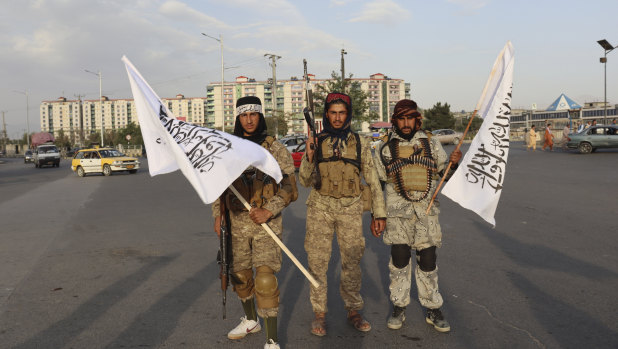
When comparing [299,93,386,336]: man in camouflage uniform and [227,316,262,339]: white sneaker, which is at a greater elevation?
[299,93,386,336]: man in camouflage uniform

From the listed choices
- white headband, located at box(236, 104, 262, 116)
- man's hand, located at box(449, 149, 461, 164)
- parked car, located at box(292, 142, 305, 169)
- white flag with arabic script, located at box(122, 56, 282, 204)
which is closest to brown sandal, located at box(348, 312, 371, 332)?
white flag with arabic script, located at box(122, 56, 282, 204)

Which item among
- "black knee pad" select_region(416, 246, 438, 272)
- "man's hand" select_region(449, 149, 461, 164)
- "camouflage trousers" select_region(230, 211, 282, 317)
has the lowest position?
"black knee pad" select_region(416, 246, 438, 272)

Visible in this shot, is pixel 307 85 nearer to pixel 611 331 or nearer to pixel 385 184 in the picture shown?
pixel 385 184

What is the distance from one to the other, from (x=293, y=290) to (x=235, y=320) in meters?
0.96

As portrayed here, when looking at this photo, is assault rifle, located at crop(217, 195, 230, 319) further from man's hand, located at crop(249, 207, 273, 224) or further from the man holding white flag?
man's hand, located at crop(249, 207, 273, 224)

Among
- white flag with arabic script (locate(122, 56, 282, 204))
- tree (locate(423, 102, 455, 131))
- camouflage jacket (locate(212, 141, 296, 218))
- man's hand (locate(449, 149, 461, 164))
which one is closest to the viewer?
white flag with arabic script (locate(122, 56, 282, 204))

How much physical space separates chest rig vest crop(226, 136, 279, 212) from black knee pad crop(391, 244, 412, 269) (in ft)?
3.68

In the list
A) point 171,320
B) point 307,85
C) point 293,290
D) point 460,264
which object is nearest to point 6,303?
point 171,320

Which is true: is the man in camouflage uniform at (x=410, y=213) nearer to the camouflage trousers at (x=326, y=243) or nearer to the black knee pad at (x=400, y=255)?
the black knee pad at (x=400, y=255)

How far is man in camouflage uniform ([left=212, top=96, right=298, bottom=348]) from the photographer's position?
139 inches

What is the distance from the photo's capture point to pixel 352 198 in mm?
3875

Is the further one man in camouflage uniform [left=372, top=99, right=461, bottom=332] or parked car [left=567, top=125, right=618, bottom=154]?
parked car [left=567, top=125, right=618, bottom=154]

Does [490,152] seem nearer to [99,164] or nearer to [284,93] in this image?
[99,164]

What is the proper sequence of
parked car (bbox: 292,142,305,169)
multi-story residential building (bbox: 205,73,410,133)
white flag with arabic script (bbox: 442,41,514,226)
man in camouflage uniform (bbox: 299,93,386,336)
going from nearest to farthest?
man in camouflage uniform (bbox: 299,93,386,336)
white flag with arabic script (bbox: 442,41,514,226)
parked car (bbox: 292,142,305,169)
multi-story residential building (bbox: 205,73,410,133)
